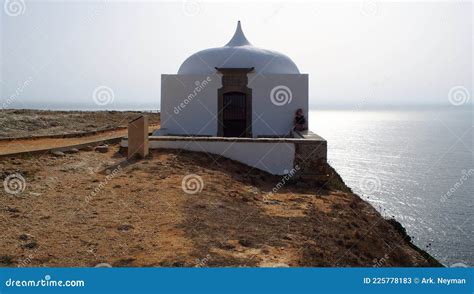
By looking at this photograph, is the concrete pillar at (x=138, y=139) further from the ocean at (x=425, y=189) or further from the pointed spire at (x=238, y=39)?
the ocean at (x=425, y=189)

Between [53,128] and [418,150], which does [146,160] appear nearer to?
[53,128]

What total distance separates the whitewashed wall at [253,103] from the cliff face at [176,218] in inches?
152

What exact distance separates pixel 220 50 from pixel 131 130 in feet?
19.3

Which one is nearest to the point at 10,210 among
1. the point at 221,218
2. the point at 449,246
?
the point at 221,218

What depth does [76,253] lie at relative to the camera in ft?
18.0

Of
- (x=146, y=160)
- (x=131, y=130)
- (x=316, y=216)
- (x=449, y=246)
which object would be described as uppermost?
(x=131, y=130)

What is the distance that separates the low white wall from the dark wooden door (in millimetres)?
3317

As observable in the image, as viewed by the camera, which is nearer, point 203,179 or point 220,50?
point 203,179

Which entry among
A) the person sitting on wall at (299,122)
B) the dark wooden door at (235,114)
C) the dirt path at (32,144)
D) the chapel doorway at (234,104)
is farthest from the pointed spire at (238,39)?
the dirt path at (32,144)

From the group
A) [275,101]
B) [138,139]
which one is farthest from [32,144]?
[275,101]

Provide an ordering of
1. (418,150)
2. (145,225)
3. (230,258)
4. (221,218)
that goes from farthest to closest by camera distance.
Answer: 1. (418,150)
2. (221,218)
3. (145,225)
4. (230,258)

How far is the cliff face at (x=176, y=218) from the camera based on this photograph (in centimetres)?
551

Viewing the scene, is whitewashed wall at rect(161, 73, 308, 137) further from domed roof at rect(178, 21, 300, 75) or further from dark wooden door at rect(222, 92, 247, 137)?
domed roof at rect(178, 21, 300, 75)

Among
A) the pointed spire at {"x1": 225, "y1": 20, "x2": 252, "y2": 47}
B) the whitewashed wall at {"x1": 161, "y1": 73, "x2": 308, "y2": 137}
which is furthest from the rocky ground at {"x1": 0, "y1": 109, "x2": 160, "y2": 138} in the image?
the pointed spire at {"x1": 225, "y1": 20, "x2": 252, "y2": 47}
